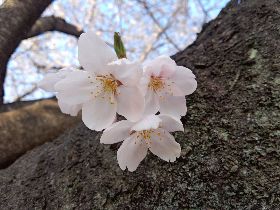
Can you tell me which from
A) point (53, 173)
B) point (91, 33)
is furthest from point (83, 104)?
point (53, 173)

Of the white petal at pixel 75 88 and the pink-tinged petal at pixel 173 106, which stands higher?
the white petal at pixel 75 88

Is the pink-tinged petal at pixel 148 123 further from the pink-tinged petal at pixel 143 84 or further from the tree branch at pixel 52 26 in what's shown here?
Result: the tree branch at pixel 52 26

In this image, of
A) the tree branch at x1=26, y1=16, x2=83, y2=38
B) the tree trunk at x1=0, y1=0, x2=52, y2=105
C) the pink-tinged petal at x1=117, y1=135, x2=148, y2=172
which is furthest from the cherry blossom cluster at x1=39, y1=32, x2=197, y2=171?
the tree branch at x1=26, y1=16, x2=83, y2=38

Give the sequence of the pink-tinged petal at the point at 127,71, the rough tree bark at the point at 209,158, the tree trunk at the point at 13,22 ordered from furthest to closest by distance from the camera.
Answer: the tree trunk at the point at 13,22, the rough tree bark at the point at 209,158, the pink-tinged petal at the point at 127,71

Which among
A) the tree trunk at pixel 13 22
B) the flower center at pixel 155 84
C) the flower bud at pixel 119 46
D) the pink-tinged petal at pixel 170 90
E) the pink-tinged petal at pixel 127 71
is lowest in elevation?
the pink-tinged petal at pixel 170 90

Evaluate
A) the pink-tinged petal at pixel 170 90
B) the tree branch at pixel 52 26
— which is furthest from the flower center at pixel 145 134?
the tree branch at pixel 52 26

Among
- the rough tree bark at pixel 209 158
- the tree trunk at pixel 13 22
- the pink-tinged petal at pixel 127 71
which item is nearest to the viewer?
the pink-tinged petal at pixel 127 71
